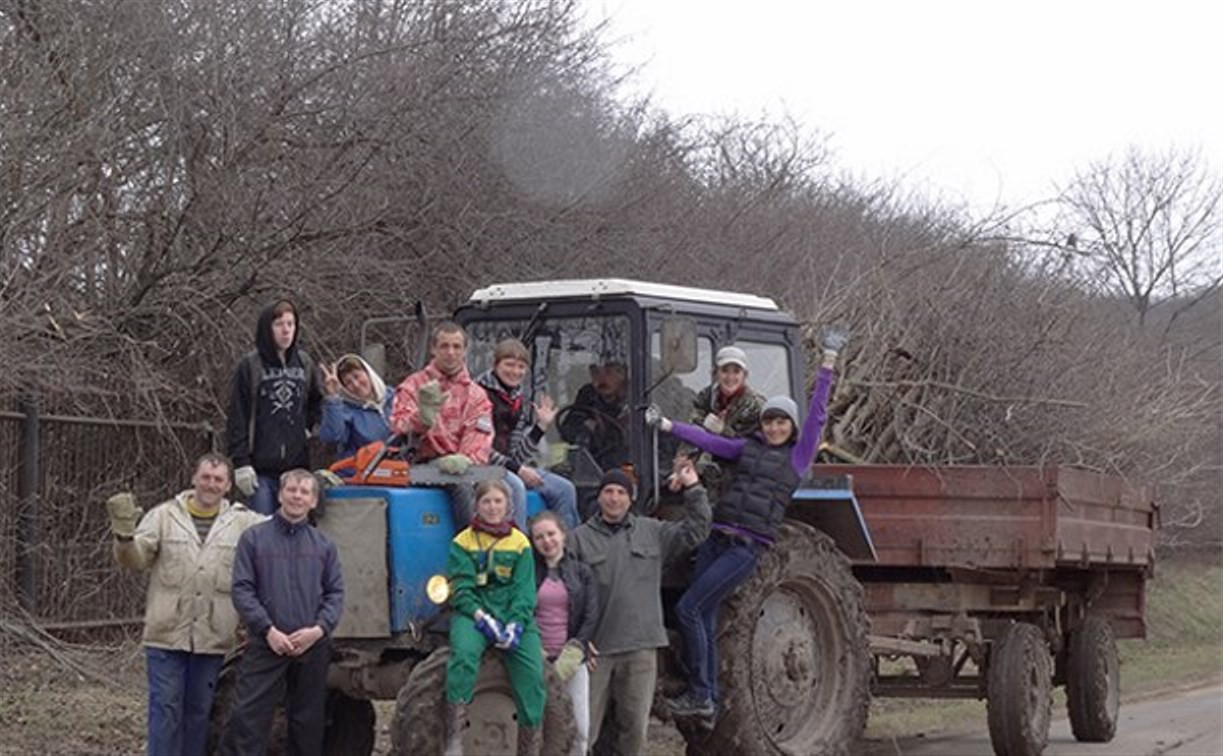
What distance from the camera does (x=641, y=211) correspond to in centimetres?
1694

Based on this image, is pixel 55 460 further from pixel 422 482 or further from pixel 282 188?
pixel 422 482

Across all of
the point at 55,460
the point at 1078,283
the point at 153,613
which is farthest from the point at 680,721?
the point at 1078,283

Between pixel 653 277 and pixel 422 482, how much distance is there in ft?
27.3

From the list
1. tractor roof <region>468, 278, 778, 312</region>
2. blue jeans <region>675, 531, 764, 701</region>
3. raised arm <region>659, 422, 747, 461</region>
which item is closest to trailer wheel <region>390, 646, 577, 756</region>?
blue jeans <region>675, 531, 764, 701</region>

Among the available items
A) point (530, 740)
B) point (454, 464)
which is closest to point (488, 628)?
point (530, 740)

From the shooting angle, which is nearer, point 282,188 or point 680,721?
point 680,721

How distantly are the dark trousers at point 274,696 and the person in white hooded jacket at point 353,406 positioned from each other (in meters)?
1.30

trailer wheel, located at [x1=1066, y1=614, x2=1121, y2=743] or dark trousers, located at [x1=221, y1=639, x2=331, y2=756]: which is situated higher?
dark trousers, located at [x1=221, y1=639, x2=331, y2=756]

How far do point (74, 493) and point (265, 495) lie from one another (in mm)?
4760

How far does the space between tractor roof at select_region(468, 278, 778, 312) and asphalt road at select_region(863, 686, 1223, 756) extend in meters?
3.91

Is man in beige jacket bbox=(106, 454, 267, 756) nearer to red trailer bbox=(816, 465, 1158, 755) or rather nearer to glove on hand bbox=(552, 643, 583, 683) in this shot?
glove on hand bbox=(552, 643, 583, 683)

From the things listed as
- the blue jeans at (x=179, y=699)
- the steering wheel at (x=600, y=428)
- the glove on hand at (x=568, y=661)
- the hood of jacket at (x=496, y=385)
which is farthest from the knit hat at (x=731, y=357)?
the blue jeans at (x=179, y=699)

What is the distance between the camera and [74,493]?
43.3 ft

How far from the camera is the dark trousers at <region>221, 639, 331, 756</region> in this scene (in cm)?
819
